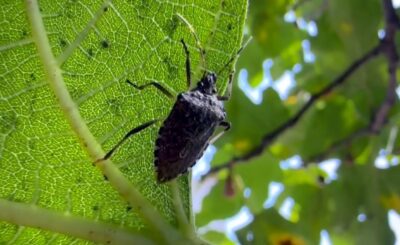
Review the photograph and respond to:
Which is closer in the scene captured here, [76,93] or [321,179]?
[76,93]

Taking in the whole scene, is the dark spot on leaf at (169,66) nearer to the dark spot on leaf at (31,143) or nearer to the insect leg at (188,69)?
the insect leg at (188,69)

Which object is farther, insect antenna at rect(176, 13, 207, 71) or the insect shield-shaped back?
the insect shield-shaped back

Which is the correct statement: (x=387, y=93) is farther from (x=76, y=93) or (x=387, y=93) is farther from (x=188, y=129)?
(x=76, y=93)

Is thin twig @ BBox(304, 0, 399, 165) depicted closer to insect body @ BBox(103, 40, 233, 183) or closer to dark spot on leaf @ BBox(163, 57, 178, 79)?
insect body @ BBox(103, 40, 233, 183)

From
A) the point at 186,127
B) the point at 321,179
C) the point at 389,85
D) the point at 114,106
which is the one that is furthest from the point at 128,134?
the point at 321,179

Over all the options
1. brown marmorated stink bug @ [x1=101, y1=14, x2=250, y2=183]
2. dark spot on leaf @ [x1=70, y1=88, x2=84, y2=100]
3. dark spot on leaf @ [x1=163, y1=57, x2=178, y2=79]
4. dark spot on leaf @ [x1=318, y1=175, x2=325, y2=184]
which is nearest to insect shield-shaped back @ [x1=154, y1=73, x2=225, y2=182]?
brown marmorated stink bug @ [x1=101, y1=14, x2=250, y2=183]

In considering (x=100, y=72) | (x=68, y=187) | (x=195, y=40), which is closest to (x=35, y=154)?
(x=68, y=187)
